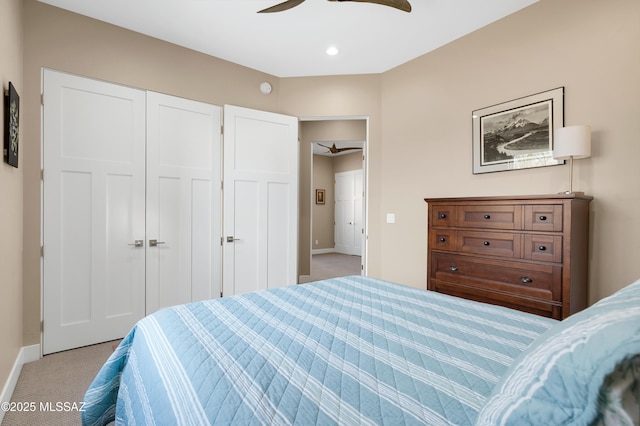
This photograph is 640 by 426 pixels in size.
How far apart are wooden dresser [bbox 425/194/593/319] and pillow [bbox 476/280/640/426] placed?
1.70 meters

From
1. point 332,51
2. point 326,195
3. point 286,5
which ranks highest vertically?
point 332,51

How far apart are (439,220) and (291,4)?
2.08 metres

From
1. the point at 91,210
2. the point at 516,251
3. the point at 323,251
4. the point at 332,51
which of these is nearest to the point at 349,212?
the point at 323,251

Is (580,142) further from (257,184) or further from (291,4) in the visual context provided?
(257,184)

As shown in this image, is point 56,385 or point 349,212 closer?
point 56,385

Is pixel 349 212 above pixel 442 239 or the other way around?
above

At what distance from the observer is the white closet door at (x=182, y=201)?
3.05 metres

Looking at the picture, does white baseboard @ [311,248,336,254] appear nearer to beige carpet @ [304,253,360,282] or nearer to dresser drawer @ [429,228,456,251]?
beige carpet @ [304,253,360,282]

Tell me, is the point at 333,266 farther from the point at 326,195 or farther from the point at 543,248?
the point at 543,248

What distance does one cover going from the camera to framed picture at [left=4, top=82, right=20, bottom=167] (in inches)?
77.4

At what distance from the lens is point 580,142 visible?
6.89ft

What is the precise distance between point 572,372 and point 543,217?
6.50 ft

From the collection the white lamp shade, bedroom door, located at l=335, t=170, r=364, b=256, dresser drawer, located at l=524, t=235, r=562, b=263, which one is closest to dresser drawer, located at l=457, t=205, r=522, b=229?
dresser drawer, located at l=524, t=235, r=562, b=263

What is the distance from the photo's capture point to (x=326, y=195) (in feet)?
29.3
